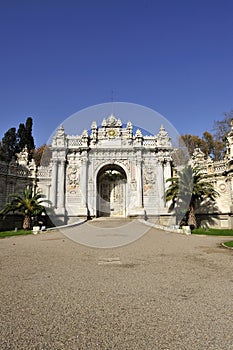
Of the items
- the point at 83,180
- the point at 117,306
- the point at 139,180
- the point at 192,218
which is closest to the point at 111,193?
the point at 83,180

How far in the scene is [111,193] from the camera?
32969mm

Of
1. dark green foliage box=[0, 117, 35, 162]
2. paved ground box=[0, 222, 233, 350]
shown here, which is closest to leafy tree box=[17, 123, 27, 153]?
dark green foliage box=[0, 117, 35, 162]

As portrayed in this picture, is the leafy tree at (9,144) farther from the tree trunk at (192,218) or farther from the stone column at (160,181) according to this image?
the tree trunk at (192,218)

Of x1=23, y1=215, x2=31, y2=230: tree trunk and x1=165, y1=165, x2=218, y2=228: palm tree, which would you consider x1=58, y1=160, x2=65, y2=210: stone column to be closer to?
x1=23, y1=215, x2=31, y2=230: tree trunk

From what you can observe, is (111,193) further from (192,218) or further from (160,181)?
(192,218)

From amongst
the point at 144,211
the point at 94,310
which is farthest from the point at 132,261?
the point at 144,211

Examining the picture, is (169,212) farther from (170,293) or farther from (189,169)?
(170,293)

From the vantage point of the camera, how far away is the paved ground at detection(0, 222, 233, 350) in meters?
2.65

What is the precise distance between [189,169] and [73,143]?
14.9 m

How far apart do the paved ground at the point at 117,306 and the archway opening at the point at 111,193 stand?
23.8 metres

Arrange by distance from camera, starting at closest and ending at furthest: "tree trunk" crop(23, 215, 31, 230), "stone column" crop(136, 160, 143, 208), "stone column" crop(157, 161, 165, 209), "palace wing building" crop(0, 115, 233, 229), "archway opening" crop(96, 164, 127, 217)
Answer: "tree trunk" crop(23, 215, 31, 230), "palace wing building" crop(0, 115, 233, 229), "stone column" crop(136, 160, 143, 208), "stone column" crop(157, 161, 165, 209), "archway opening" crop(96, 164, 127, 217)

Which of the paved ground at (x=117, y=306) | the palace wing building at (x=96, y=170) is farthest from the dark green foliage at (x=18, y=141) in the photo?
the paved ground at (x=117, y=306)

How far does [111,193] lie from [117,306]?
29333 millimetres

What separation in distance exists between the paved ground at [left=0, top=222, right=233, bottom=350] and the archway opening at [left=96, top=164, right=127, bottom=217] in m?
23.8
